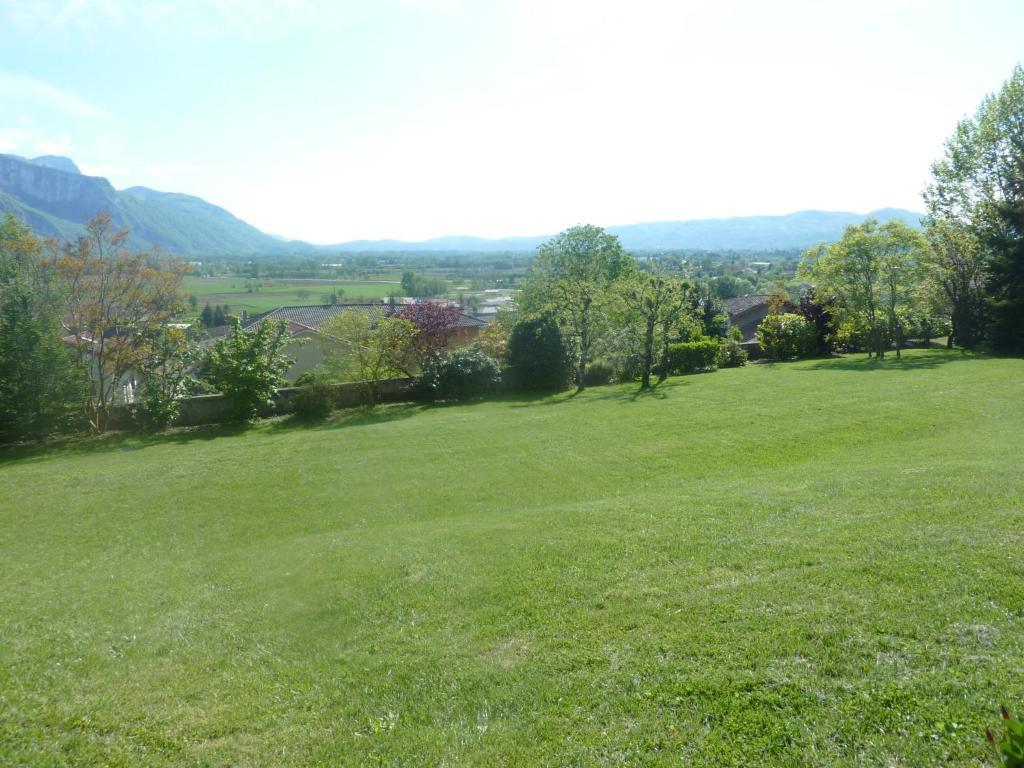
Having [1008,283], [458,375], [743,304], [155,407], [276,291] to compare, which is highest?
[276,291]

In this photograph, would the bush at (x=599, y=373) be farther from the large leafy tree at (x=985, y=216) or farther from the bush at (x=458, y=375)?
the large leafy tree at (x=985, y=216)

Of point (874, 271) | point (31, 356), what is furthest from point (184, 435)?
point (874, 271)

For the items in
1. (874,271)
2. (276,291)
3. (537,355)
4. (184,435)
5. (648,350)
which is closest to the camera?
(184,435)

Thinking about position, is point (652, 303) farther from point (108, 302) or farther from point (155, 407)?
point (108, 302)

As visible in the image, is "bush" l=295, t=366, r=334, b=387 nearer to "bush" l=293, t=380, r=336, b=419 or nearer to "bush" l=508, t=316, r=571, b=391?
"bush" l=293, t=380, r=336, b=419

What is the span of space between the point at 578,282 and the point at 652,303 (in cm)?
369

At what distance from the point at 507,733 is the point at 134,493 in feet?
42.6

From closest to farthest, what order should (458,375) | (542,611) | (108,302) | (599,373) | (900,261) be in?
1. (542,611)
2. (108,302)
3. (458,375)
4. (900,261)
5. (599,373)

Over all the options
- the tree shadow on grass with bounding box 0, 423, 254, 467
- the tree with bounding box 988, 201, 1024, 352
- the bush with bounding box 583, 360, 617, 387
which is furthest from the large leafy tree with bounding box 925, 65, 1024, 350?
the tree shadow on grass with bounding box 0, 423, 254, 467

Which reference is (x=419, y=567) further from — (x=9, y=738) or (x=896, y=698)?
(x=896, y=698)

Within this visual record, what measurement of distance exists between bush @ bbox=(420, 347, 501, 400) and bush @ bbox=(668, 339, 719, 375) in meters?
9.21

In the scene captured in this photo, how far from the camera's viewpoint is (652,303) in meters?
27.3

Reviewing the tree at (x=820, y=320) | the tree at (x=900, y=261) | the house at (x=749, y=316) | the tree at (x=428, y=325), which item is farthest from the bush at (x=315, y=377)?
the house at (x=749, y=316)

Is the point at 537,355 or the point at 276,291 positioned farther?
the point at 276,291
